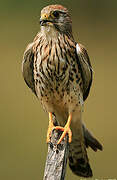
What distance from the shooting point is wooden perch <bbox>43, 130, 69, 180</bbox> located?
5254 mm

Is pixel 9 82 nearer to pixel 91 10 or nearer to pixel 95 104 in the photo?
pixel 95 104

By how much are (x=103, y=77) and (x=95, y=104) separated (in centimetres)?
58

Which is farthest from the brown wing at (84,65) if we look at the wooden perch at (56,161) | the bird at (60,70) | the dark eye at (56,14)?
the wooden perch at (56,161)

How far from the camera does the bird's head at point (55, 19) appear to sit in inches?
230

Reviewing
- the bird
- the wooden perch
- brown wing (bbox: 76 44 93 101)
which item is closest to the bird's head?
the bird

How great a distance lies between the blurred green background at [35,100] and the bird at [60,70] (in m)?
1.98

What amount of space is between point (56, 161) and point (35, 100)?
4.96 m

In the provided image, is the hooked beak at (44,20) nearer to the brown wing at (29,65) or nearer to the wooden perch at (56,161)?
the brown wing at (29,65)

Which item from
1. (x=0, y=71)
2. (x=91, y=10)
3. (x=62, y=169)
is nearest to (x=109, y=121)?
(x=0, y=71)

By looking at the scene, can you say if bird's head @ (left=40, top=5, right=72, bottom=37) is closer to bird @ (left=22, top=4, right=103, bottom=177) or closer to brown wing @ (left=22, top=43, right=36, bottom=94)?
bird @ (left=22, top=4, right=103, bottom=177)

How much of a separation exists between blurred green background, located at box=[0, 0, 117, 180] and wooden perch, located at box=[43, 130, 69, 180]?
106 inches

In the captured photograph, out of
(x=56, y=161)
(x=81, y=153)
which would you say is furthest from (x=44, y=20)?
(x=81, y=153)

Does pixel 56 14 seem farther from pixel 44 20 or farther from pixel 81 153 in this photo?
pixel 81 153

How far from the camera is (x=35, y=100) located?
10258 mm
